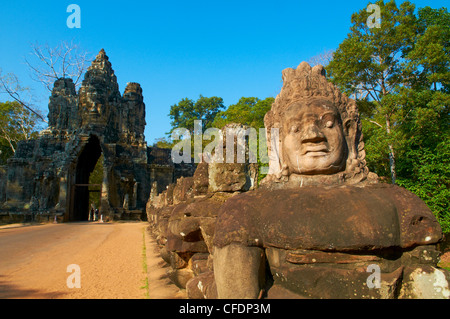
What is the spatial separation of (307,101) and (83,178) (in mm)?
28089

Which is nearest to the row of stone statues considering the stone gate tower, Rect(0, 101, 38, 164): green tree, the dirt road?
the dirt road

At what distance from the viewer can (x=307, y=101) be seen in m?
2.87

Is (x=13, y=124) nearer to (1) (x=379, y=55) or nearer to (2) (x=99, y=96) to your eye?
(2) (x=99, y=96)

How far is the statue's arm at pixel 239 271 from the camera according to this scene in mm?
2186

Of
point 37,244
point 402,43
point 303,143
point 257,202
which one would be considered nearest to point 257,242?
point 257,202

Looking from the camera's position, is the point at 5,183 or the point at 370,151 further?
the point at 5,183

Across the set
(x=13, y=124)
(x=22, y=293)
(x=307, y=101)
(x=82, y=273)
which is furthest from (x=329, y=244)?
(x=13, y=124)

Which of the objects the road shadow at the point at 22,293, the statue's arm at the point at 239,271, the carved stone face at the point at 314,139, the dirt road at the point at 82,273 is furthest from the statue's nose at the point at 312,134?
the road shadow at the point at 22,293

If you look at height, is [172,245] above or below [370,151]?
below

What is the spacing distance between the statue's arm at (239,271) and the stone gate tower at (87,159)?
21.0 metres

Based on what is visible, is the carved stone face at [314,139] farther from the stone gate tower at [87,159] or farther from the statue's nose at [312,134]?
the stone gate tower at [87,159]
